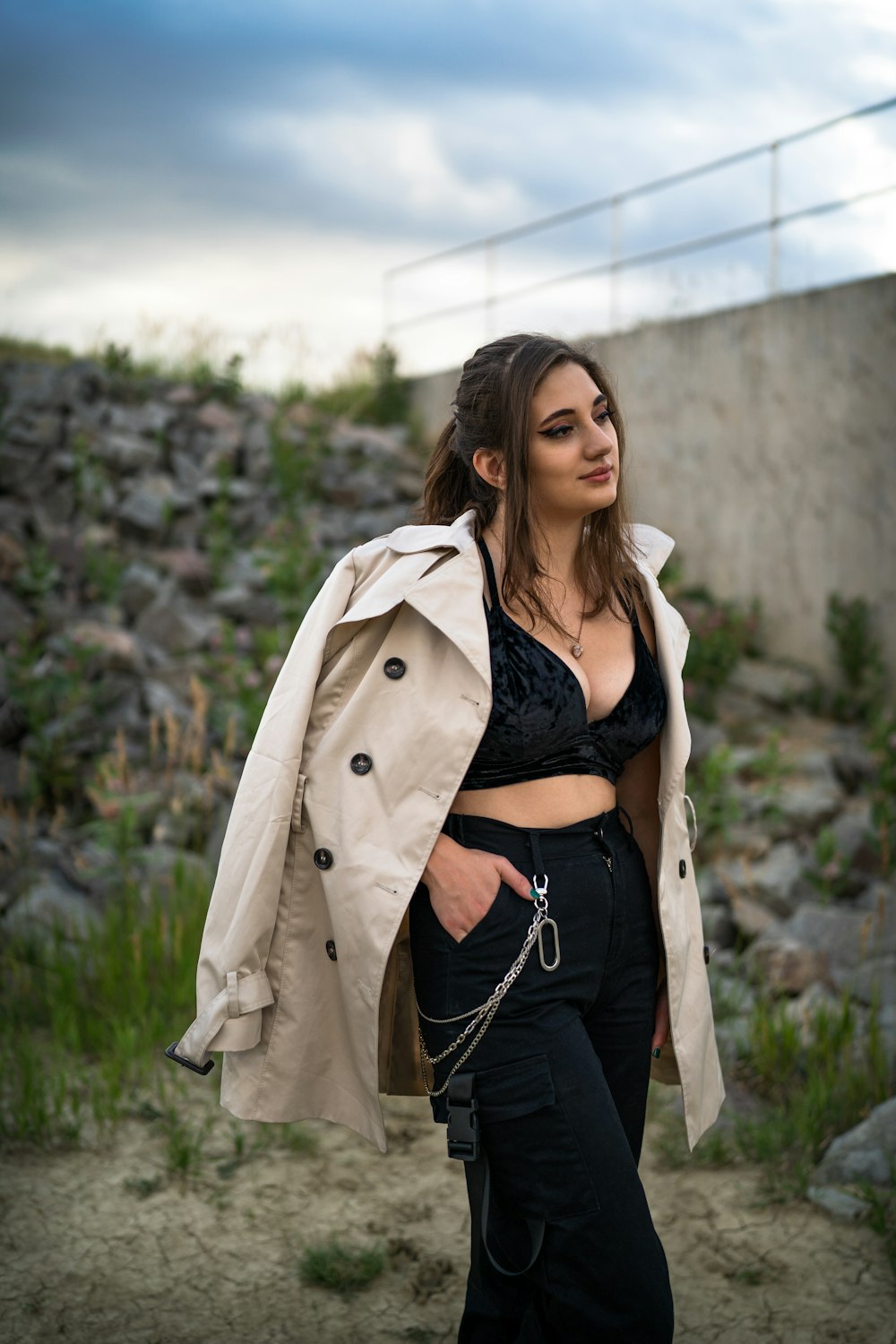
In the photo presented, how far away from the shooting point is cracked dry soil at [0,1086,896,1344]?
126 inches

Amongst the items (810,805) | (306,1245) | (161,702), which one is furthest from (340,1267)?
(161,702)

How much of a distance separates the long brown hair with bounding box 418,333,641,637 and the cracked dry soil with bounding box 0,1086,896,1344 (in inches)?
81.2

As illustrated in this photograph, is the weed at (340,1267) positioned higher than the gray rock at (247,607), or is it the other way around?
the gray rock at (247,607)

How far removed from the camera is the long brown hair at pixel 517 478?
2535mm

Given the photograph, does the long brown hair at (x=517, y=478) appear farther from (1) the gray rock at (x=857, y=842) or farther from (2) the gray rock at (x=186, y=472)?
(2) the gray rock at (x=186, y=472)

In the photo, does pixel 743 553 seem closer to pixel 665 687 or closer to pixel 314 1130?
pixel 314 1130

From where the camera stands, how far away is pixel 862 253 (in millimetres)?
9164

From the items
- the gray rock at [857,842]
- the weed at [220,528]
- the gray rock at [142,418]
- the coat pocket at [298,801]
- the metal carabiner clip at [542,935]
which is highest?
the gray rock at [142,418]

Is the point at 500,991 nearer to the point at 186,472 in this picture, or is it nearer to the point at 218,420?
the point at 186,472

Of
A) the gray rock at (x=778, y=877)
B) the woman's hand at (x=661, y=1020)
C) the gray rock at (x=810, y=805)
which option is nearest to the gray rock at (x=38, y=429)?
the gray rock at (x=810, y=805)

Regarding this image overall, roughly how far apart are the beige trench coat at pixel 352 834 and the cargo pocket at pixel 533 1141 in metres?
0.31

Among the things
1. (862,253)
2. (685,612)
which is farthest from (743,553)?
(862,253)

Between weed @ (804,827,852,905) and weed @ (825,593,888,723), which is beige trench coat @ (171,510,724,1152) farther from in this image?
weed @ (825,593,888,723)

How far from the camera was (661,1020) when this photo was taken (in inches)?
108
